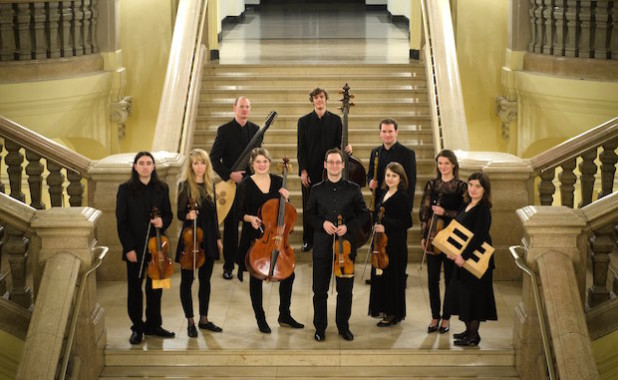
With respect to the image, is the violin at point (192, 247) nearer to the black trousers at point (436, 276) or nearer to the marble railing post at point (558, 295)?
the black trousers at point (436, 276)

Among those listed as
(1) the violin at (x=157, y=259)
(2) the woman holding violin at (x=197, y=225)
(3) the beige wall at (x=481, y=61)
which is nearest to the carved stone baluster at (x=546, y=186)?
(2) the woman holding violin at (x=197, y=225)

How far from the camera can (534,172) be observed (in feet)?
29.5

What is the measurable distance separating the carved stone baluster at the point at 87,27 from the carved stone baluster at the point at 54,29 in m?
0.42

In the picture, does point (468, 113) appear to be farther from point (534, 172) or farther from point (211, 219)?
point (211, 219)

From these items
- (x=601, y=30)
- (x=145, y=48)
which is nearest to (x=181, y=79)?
(x=145, y=48)

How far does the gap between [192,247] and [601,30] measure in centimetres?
659

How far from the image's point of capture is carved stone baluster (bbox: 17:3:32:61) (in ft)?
39.8

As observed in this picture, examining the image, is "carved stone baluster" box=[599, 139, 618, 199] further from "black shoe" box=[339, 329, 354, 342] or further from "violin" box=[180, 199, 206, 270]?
"violin" box=[180, 199, 206, 270]

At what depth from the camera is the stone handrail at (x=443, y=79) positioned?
33.8 ft

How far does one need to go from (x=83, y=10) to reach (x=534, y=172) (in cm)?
644

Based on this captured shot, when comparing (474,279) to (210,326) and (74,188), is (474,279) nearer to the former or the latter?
(210,326)

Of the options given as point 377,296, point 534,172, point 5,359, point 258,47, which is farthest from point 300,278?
point 258,47

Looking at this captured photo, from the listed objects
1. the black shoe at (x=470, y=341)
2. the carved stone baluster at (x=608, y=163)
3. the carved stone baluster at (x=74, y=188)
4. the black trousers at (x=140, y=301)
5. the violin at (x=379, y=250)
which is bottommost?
the black shoe at (x=470, y=341)

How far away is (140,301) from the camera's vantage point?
303 inches
